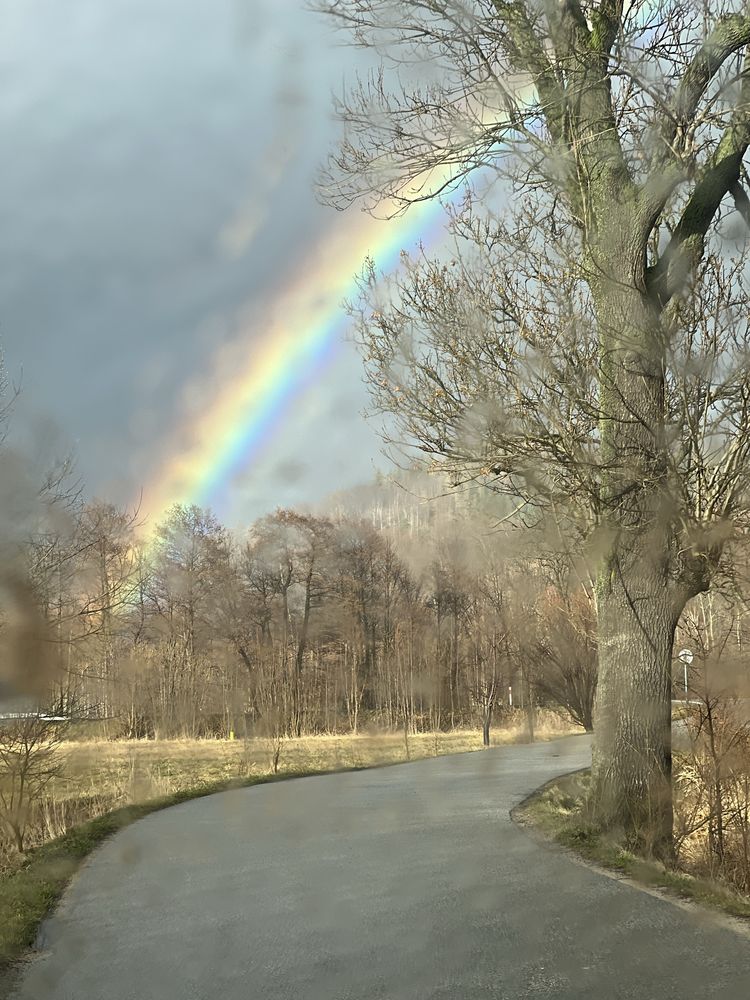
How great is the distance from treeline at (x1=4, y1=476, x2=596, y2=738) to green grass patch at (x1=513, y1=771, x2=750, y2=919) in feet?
9.43

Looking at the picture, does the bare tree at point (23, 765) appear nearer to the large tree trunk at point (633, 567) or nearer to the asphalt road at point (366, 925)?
the asphalt road at point (366, 925)

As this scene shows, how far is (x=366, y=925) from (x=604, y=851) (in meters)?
3.09

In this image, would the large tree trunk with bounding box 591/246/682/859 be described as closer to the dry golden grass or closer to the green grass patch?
the green grass patch

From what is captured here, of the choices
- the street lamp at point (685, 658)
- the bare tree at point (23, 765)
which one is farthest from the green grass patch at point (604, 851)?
the bare tree at point (23, 765)

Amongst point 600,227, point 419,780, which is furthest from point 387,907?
point 419,780

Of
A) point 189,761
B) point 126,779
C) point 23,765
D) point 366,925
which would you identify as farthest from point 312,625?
point 366,925

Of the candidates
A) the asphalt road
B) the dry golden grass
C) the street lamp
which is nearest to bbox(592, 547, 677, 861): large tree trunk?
the street lamp

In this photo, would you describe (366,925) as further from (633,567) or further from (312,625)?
(312,625)

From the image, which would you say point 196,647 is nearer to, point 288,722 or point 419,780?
point 288,722

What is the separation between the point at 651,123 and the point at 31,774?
9.02 meters

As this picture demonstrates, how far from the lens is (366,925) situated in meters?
5.26

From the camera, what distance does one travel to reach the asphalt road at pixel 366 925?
4.22 metres

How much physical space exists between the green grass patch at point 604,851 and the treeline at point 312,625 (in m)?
2.87

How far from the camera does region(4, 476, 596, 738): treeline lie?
11227 millimetres
